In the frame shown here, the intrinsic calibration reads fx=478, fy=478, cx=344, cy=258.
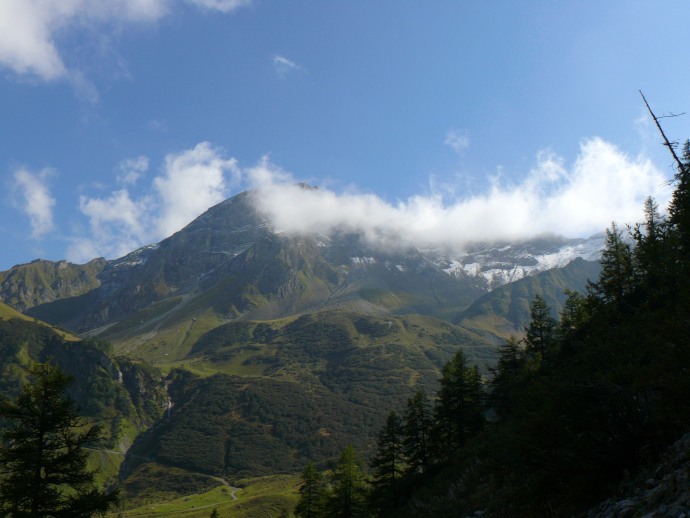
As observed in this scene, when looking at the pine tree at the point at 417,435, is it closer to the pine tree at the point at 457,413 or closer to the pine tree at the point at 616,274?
the pine tree at the point at 457,413

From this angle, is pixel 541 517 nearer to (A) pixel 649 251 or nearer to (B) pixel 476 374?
(A) pixel 649 251

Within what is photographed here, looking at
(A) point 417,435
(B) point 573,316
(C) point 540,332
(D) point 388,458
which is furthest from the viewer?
(C) point 540,332

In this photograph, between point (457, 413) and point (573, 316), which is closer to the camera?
point (457, 413)

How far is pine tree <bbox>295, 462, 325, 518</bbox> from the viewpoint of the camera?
170 ft

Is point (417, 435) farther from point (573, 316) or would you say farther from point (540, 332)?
point (573, 316)

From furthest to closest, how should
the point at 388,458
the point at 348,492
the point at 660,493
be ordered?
the point at 388,458 → the point at 348,492 → the point at 660,493

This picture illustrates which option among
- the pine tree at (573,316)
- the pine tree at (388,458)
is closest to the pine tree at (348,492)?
the pine tree at (388,458)

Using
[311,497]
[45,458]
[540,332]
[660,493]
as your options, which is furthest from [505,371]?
[660,493]

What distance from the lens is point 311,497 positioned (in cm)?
5319

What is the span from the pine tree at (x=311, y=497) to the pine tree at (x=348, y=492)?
8.92 feet

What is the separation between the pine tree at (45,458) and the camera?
2052cm

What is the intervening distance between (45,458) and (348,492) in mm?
34152

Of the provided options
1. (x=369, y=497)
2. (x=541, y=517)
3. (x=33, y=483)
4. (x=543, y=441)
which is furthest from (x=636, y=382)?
(x=369, y=497)

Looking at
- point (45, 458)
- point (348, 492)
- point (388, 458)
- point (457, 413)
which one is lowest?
point (348, 492)
